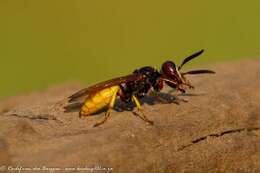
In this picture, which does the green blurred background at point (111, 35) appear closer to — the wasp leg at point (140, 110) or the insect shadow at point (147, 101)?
the insect shadow at point (147, 101)

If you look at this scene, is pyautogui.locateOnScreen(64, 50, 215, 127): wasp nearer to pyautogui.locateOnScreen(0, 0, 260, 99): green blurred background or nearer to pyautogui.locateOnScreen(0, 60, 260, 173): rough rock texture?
pyautogui.locateOnScreen(0, 60, 260, 173): rough rock texture

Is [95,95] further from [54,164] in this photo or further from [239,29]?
[239,29]

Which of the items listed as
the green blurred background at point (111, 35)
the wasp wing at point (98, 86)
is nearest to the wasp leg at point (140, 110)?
the wasp wing at point (98, 86)

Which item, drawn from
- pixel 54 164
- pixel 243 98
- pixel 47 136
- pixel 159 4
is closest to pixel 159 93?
pixel 243 98

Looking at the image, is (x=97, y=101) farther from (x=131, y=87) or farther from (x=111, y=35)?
(x=111, y=35)

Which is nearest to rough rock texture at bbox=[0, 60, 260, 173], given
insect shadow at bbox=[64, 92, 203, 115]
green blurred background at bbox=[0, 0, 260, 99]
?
insect shadow at bbox=[64, 92, 203, 115]

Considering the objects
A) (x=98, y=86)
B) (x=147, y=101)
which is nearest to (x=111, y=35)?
(x=147, y=101)
